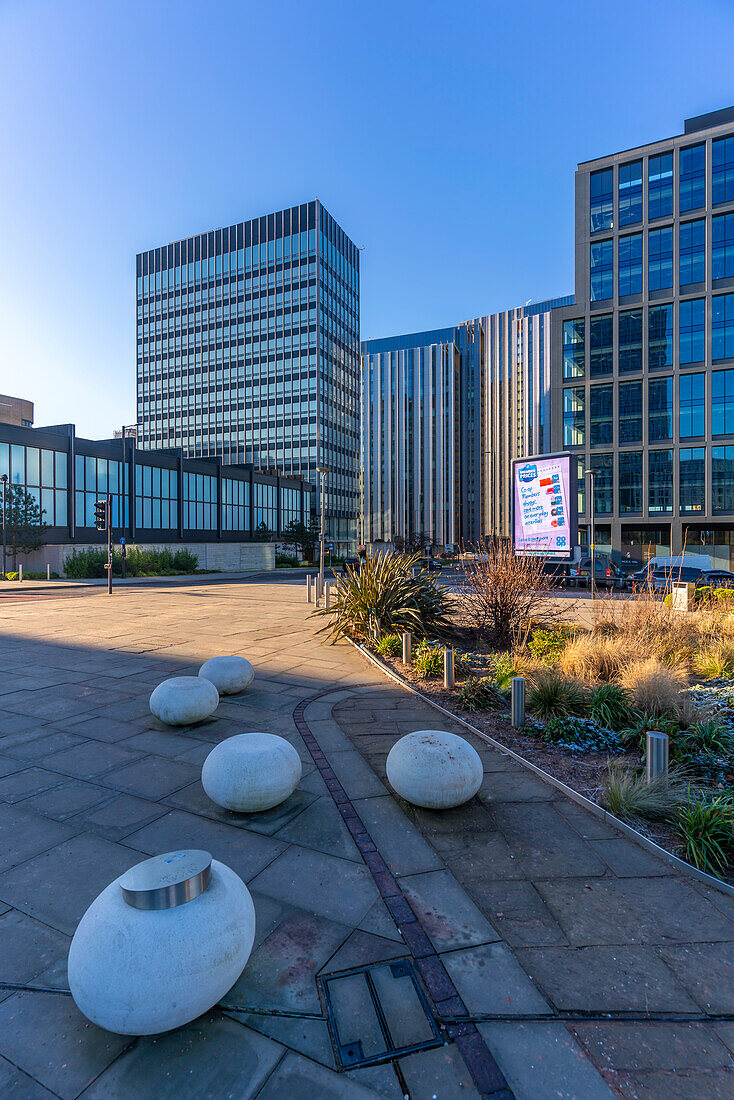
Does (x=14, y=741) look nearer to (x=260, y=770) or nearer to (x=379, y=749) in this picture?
(x=260, y=770)

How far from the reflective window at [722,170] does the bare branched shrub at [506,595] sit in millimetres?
55279

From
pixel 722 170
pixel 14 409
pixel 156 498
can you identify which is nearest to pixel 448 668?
pixel 156 498

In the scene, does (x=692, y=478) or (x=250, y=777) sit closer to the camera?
(x=250, y=777)

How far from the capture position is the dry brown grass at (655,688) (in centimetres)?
627

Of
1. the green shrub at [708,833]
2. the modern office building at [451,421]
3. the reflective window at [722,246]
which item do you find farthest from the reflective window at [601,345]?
the modern office building at [451,421]

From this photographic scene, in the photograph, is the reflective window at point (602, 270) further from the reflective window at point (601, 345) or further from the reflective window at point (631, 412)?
the reflective window at point (631, 412)

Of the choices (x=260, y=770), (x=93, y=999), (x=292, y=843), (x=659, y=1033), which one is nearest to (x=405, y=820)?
(x=292, y=843)

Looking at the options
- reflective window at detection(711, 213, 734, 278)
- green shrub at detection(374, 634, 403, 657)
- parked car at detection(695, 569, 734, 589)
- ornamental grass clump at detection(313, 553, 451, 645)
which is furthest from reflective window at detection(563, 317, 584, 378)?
green shrub at detection(374, 634, 403, 657)

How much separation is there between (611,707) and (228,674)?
5073 millimetres

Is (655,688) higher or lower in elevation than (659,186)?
lower

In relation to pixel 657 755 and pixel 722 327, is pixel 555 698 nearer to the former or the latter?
pixel 657 755

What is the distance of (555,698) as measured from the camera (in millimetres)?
6621

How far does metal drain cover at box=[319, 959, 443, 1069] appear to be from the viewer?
2205mm

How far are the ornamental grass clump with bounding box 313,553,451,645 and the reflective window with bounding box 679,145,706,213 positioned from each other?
55.9 m
